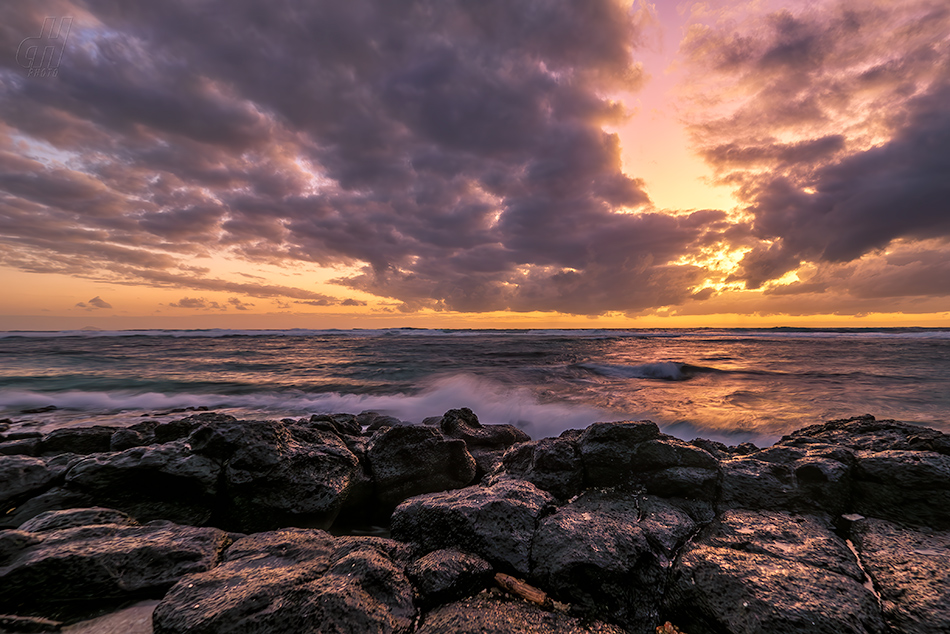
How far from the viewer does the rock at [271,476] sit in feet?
12.5

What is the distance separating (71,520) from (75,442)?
395 centimetres

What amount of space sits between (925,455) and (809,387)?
13626 millimetres

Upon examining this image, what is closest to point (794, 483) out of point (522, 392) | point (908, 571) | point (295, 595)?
point (908, 571)

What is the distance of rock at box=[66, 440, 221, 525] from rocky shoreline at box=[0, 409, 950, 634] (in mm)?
15

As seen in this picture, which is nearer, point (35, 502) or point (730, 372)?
point (35, 502)

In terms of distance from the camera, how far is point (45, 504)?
3.58 m

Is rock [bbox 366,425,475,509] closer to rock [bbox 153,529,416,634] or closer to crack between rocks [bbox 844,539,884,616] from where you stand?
rock [bbox 153,529,416,634]

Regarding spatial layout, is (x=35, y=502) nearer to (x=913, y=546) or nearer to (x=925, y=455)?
(x=913, y=546)

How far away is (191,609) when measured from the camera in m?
1.96

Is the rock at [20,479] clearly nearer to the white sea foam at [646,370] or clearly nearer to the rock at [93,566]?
the rock at [93,566]

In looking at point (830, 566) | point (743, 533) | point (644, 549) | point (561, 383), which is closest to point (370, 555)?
point (644, 549)

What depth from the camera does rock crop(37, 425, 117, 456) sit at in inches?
218

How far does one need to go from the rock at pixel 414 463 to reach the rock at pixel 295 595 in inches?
71.9

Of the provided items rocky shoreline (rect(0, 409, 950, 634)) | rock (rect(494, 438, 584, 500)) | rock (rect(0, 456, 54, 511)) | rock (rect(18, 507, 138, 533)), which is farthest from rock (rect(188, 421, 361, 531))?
rock (rect(494, 438, 584, 500))
